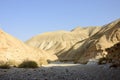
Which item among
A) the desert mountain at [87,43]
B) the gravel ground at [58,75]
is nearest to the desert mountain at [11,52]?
the gravel ground at [58,75]

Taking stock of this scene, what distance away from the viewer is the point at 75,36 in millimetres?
100000

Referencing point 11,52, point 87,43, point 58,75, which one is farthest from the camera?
point 87,43

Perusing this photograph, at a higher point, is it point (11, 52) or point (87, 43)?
point (87, 43)

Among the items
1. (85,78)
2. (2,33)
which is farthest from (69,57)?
(85,78)

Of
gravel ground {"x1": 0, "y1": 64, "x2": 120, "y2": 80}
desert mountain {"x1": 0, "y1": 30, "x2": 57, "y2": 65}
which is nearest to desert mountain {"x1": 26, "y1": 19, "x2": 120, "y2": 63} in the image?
desert mountain {"x1": 0, "y1": 30, "x2": 57, "y2": 65}

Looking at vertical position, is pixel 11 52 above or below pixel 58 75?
above

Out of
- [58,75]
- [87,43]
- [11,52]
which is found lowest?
[58,75]

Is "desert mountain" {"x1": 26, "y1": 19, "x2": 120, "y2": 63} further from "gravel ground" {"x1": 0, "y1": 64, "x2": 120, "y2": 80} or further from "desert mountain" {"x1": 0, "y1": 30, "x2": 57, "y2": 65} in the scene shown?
"gravel ground" {"x1": 0, "y1": 64, "x2": 120, "y2": 80}

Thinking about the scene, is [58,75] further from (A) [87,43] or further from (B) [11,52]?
(A) [87,43]

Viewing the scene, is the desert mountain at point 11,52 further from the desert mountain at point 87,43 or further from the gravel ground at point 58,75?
the desert mountain at point 87,43

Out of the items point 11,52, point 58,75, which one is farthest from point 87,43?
point 58,75

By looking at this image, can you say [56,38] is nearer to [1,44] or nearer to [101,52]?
[101,52]

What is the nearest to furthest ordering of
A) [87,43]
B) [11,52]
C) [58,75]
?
[58,75] → [11,52] → [87,43]

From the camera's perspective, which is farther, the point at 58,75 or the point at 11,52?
the point at 11,52
